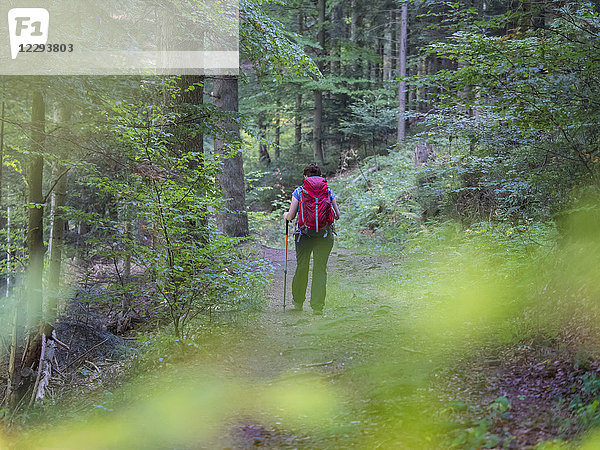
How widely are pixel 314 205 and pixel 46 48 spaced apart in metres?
3.90

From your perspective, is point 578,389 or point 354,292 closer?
point 578,389

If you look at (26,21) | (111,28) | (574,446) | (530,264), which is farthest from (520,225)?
(26,21)

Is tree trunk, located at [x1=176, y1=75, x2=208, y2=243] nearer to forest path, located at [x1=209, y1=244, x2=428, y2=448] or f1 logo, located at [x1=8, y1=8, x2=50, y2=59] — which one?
forest path, located at [x1=209, y1=244, x2=428, y2=448]

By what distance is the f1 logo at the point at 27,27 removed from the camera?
4.12 meters

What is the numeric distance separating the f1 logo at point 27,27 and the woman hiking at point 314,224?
378 cm

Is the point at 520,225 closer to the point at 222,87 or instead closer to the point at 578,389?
the point at 578,389

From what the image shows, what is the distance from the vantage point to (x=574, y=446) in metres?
2.76

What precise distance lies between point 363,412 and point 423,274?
19.4ft

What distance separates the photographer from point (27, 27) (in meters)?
4.29

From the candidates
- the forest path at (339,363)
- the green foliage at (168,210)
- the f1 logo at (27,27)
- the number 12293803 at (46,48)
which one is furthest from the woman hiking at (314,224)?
the f1 logo at (27,27)

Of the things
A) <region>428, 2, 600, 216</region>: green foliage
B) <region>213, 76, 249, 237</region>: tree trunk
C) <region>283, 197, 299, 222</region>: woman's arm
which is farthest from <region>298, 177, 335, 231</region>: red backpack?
<region>213, 76, 249, 237</region>: tree trunk

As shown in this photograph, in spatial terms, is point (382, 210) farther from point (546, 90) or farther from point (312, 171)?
point (546, 90)

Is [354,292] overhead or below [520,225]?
below

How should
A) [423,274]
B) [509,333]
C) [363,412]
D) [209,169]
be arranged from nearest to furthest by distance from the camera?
1. [363,412]
2. [509,333]
3. [209,169]
4. [423,274]
